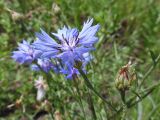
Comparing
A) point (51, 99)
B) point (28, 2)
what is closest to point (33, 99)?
point (51, 99)

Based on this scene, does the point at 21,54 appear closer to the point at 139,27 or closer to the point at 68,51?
the point at 68,51

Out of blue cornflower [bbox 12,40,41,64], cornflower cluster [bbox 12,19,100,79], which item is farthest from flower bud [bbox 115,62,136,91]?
blue cornflower [bbox 12,40,41,64]

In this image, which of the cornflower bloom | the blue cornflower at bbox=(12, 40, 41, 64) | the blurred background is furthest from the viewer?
the blurred background

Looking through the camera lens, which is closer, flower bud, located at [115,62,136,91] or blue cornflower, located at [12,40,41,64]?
flower bud, located at [115,62,136,91]

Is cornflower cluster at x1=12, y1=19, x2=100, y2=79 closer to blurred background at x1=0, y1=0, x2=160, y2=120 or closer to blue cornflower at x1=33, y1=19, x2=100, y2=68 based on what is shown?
blue cornflower at x1=33, y1=19, x2=100, y2=68

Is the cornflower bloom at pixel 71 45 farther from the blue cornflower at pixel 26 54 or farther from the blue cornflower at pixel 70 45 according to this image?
the blue cornflower at pixel 26 54

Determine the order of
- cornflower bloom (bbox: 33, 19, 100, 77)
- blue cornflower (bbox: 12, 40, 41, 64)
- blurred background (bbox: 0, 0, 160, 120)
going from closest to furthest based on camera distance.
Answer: cornflower bloom (bbox: 33, 19, 100, 77) → blue cornflower (bbox: 12, 40, 41, 64) → blurred background (bbox: 0, 0, 160, 120)
